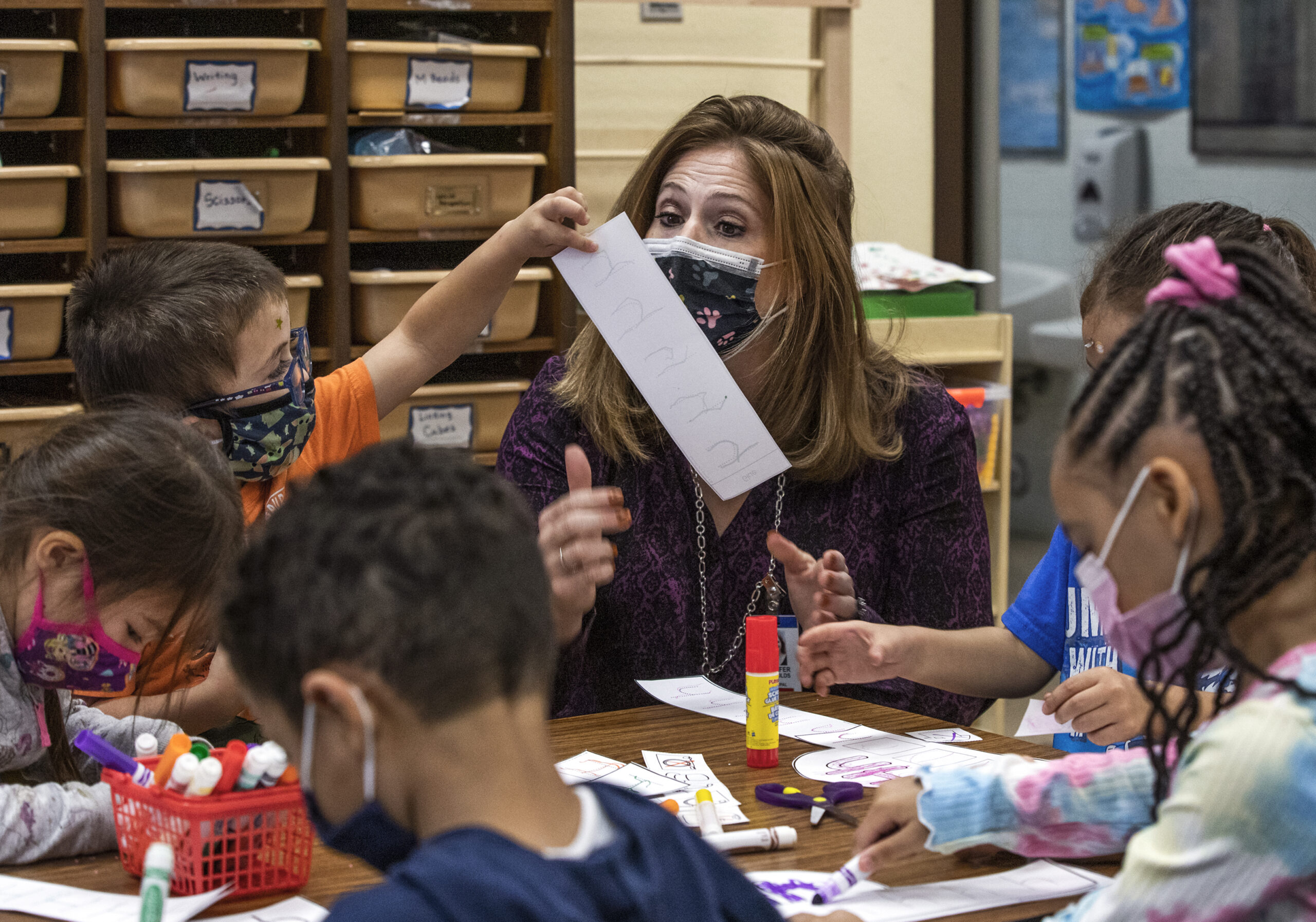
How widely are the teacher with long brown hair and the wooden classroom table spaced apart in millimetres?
216

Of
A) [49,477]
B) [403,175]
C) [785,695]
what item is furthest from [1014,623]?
[403,175]

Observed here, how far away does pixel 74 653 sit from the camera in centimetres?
131

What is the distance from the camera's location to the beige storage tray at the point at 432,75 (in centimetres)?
272

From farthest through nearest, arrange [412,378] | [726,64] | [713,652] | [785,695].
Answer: [726,64] → [412,378] → [713,652] → [785,695]

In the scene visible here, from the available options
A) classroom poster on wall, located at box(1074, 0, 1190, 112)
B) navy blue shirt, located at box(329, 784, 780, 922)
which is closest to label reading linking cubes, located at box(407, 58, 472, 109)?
navy blue shirt, located at box(329, 784, 780, 922)

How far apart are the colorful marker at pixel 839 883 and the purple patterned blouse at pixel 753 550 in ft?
2.37

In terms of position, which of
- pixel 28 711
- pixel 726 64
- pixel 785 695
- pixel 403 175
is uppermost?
pixel 726 64

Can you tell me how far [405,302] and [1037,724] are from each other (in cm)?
159

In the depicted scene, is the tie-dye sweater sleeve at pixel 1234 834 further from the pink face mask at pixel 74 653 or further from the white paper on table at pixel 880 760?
the pink face mask at pixel 74 653

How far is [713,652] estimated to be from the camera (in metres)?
1.94

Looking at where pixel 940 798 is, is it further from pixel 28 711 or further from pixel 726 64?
pixel 726 64

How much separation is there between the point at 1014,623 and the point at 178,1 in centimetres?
186

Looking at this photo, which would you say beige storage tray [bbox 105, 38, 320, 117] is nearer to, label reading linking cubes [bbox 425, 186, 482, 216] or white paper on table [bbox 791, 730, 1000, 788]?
label reading linking cubes [bbox 425, 186, 482, 216]

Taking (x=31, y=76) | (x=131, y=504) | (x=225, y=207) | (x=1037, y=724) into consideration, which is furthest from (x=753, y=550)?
(x=31, y=76)
